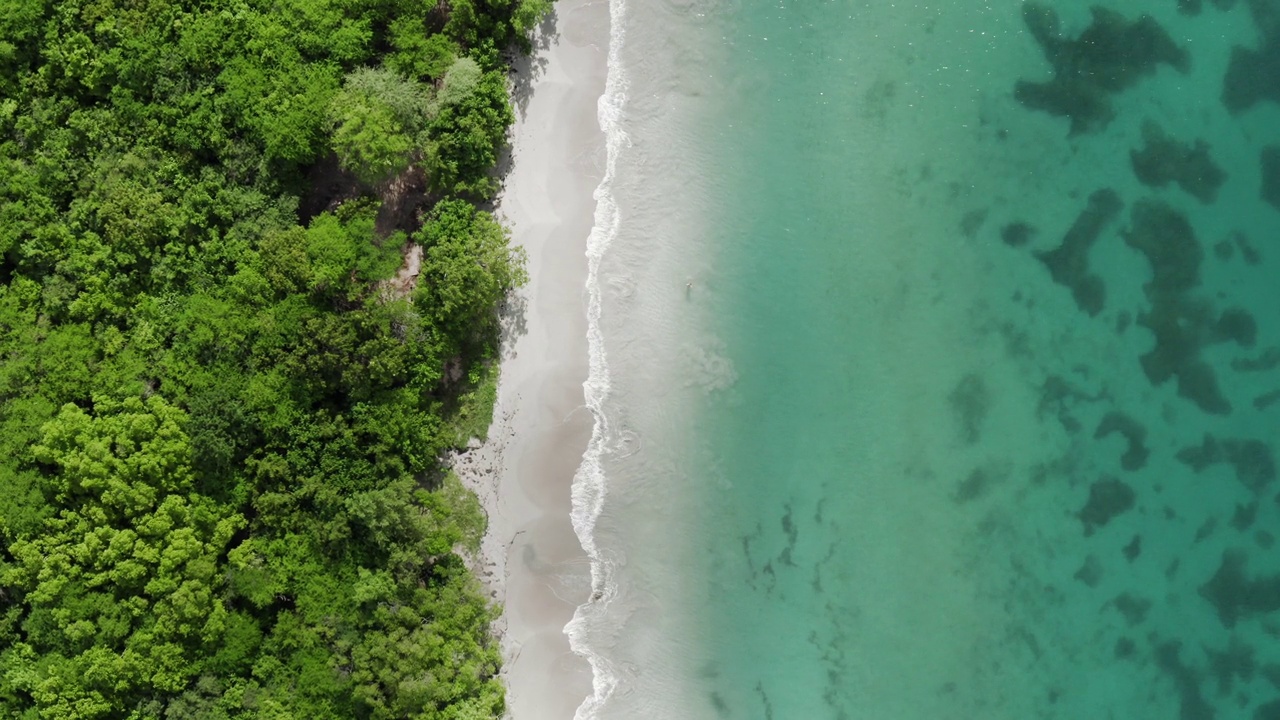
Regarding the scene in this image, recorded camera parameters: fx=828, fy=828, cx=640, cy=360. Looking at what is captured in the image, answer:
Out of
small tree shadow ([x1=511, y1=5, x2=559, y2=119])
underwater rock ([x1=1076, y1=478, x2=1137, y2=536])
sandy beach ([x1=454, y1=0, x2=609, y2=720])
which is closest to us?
sandy beach ([x1=454, y1=0, x2=609, y2=720])

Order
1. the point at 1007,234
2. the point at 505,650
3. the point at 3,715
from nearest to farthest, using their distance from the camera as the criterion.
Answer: the point at 3,715
the point at 505,650
the point at 1007,234

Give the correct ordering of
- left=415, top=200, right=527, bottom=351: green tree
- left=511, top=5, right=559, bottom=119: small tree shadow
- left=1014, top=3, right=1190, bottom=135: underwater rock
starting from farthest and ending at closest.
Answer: left=1014, top=3, right=1190, bottom=135: underwater rock
left=511, top=5, right=559, bottom=119: small tree shadow
left=415, top=200, right=527, bottom=351: green tree

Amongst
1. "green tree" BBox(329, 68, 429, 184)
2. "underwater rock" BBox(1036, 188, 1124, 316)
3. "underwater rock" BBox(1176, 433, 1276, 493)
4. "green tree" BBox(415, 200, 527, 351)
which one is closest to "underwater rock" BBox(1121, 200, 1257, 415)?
"underwater rock" BBox(1036, 188, 1124, 316)

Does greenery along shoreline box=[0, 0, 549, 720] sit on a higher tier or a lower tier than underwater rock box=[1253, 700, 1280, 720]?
higher

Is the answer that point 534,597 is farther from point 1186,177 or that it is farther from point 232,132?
point 1186,177

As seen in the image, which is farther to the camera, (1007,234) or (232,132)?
(1007,234)

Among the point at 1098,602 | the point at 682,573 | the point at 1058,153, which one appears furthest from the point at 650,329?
the point at 1098,602

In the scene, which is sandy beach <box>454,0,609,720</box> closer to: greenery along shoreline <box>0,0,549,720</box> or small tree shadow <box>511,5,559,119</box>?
small tree shadow <box>511,5,559,119</box>

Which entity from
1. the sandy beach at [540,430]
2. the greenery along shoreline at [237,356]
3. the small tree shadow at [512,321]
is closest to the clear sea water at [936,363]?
the sandy beach at [540,430]
